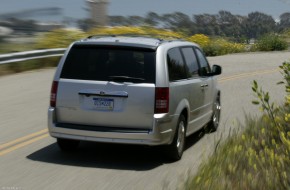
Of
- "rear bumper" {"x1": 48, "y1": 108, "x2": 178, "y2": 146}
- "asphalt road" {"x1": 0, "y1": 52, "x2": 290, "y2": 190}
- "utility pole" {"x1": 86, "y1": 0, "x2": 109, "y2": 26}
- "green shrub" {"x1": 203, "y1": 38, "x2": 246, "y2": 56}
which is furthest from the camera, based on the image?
"green shrub" {"x1": 203, "y1": 38, "x2": 246, "y2": 56}

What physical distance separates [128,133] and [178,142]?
40.8 inches

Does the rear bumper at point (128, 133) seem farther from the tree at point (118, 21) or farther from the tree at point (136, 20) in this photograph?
the tree at point (136, 20)

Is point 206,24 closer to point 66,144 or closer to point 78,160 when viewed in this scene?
point 66,144

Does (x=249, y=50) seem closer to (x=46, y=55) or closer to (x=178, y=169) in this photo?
(x=46, y=55)

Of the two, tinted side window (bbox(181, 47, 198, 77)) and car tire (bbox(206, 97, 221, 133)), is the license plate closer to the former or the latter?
tinted side window (bbox(181, 47, 198, 77))

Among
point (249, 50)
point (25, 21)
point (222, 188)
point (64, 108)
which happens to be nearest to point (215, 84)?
point (64, 108)

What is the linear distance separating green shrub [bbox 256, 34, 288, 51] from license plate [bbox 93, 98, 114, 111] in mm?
35411

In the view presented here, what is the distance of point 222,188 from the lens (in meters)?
5.85

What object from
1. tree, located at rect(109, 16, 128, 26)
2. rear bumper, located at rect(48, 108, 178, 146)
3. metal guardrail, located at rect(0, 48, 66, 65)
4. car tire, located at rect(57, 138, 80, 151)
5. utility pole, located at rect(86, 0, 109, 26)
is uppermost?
utility pole, located at rect(86, 0, 109, 26)

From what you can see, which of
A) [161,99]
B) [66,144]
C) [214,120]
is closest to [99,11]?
[214,120]

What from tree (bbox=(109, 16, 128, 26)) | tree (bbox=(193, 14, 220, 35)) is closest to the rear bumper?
tree (bbox=(109, 16, 128, 26))

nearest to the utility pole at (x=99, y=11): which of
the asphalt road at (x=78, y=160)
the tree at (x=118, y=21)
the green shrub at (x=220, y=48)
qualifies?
the tree at (x=118, y=21)

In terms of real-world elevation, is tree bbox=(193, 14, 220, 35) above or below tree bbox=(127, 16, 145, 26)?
below

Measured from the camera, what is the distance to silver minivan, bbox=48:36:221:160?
8.38 meters
